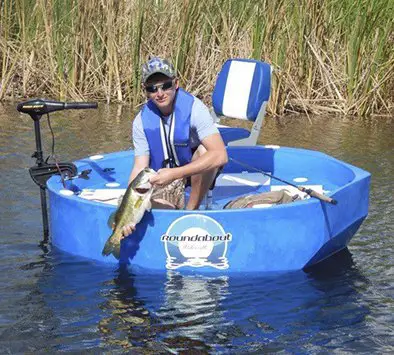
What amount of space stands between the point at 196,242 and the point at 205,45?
5.55 metres

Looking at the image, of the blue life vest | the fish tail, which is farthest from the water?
the blue life vest

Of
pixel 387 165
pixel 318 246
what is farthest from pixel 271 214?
pixel 387 165

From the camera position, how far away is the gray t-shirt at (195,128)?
19.8 ft

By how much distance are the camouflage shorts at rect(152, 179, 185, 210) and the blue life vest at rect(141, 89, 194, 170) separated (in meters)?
0.13

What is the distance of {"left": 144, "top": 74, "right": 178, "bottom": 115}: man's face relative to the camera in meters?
5.94

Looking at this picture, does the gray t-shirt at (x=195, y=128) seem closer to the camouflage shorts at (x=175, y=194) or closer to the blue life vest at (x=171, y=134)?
the blue life vest at (x=171, y=134)

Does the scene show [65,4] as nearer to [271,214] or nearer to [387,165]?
[387,165]

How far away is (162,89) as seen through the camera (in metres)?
5.98

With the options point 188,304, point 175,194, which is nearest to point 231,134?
point 175,194

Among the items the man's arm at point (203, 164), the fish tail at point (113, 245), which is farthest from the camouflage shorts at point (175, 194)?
the fish tail at point (113, 245)

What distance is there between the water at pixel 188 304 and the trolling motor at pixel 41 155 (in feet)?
1.07

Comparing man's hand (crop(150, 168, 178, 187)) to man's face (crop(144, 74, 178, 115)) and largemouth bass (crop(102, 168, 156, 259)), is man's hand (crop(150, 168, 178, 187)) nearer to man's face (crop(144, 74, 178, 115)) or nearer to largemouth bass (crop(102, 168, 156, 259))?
largemouth bass (crop(102, 168, 156, 259))

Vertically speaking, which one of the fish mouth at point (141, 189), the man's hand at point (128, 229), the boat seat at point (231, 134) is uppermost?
the fish mouth at point (141, 189)

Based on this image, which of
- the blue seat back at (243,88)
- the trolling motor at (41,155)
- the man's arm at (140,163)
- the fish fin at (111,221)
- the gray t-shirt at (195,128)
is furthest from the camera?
the blue seat back at (243,88)
